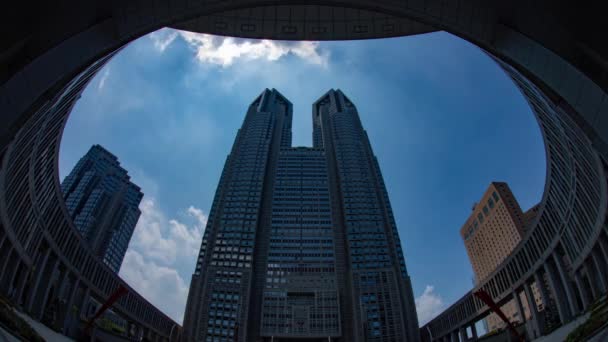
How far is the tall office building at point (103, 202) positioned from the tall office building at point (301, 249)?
→ 52005 millimetres

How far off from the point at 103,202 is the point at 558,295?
14281cm

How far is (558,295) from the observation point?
112 ft

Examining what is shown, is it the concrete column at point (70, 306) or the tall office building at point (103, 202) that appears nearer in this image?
the concrete column at point (70, 306)

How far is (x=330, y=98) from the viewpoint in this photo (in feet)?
538

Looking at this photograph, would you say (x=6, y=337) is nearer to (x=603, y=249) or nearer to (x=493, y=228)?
(x=603, y=249)

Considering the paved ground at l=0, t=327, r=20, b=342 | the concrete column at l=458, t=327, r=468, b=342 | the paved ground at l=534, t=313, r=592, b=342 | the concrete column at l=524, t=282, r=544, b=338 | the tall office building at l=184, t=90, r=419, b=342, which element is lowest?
the paved ground at l=0, t=327, r=20, b=342

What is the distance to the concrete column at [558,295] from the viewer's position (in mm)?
32781

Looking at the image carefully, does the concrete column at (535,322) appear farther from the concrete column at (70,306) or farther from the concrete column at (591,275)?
the concrete column at (70,306)

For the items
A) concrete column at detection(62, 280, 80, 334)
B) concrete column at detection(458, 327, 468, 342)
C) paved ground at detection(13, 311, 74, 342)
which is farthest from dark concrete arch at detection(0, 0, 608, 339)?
concrete column at detection(458, 327, 468, 342)

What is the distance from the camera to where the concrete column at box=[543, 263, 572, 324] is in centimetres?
3278

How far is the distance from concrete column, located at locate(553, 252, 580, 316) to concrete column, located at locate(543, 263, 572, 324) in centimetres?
61

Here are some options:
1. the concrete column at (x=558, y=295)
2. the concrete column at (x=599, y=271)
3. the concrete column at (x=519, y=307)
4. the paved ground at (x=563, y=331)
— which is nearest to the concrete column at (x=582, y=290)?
the concrete column at (x=599, y=271)

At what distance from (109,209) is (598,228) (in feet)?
485

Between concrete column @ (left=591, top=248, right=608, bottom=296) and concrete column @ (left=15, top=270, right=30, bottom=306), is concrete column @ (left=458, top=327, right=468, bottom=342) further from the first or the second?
concrete column @ (left=15, top=270, right=30, bottom=306)
